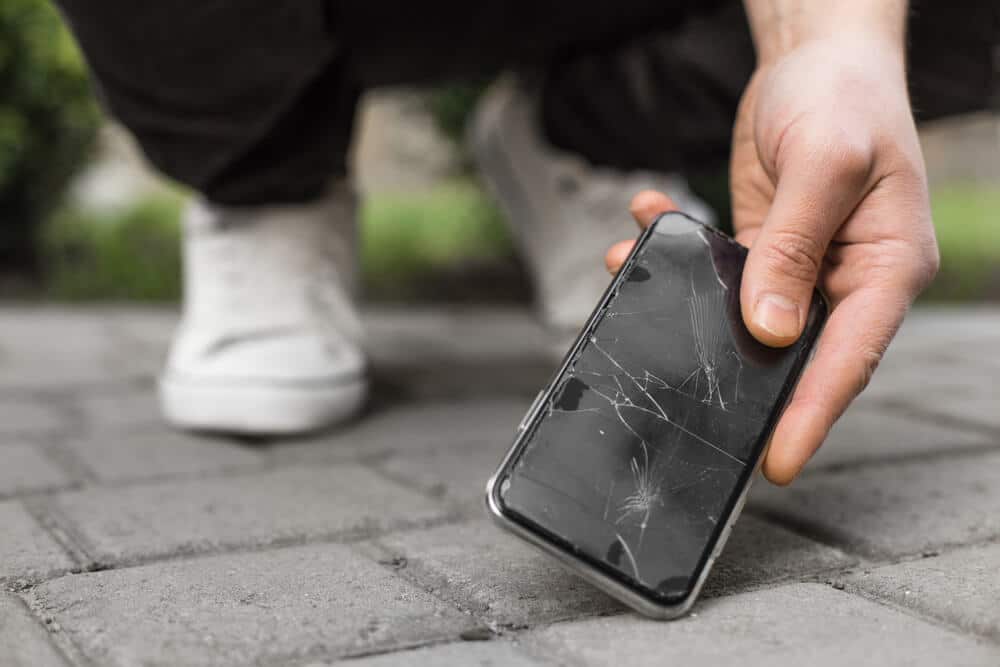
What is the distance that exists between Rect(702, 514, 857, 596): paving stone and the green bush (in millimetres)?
2624

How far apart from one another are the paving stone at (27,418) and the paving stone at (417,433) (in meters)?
0.37

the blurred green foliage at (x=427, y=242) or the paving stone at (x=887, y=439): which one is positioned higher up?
the paving stone at (x=887, y=439)

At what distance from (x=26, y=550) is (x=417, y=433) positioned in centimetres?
61

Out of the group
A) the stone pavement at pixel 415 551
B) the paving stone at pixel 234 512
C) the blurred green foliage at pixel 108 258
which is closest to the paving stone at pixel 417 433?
the stone pavement at pixel 415 551

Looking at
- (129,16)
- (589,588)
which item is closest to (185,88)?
(129,16)

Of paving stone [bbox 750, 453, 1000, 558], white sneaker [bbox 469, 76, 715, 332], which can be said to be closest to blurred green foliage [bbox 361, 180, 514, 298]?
white sneaker [bbox 469, 76, 715, 332]

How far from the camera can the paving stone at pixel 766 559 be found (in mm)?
908

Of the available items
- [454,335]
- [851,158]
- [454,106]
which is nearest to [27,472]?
[851,158]

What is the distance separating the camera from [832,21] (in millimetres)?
1000

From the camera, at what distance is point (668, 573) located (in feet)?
2.62

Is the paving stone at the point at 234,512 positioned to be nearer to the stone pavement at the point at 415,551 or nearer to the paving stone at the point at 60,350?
the stone pavement at the point at 415,551

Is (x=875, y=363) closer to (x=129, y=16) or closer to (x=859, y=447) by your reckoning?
(x=859, y=447)

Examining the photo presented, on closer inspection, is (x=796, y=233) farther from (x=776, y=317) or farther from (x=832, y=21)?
(x=832, y=21)

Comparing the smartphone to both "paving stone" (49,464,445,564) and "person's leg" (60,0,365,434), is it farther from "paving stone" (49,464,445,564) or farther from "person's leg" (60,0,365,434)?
"person's leg" (60,0,365,434)
